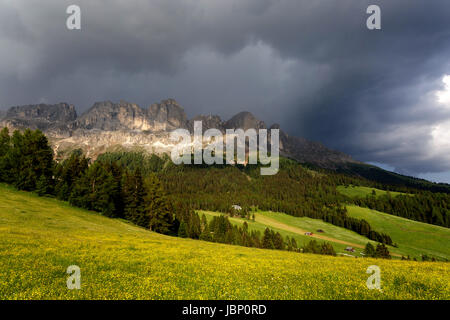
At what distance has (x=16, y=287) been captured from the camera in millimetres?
8961

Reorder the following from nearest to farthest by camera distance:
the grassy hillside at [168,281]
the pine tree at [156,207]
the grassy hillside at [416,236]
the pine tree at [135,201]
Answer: the grassy hillside at [168,281]
the pine tree at [156,207]
the pine tree at [135,201]
the grassy hillside at [416,236]

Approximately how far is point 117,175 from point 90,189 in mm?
14796

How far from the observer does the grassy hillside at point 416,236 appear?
13562 centimetres

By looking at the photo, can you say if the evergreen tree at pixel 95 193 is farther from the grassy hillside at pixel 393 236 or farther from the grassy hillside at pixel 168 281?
the grassy hillside at pixel 393 236

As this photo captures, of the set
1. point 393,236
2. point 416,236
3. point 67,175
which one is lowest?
point 393,236

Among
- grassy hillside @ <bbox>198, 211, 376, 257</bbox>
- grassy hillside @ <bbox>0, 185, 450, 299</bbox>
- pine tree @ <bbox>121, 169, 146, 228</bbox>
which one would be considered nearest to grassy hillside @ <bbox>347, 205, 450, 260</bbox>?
grassy hillside @ <bbox>198, 211, 376, 257</bbox>

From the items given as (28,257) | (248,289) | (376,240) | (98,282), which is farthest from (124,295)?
(376,240)


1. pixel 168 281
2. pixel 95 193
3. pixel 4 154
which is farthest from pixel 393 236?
pixel 4 154

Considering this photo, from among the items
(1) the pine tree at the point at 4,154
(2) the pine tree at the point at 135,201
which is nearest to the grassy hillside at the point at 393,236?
(2) the pine tree at the point at 135,201

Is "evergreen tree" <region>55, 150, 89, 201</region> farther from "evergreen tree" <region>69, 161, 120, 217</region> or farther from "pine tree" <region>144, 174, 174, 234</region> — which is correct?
"pine tree" <region>144, 174, 174, 234</region>

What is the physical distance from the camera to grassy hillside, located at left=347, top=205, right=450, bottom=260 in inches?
5340

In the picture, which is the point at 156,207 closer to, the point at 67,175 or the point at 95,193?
the point at 95,193

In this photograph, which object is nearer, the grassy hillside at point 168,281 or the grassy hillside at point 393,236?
the grassy hillside at point 168,281

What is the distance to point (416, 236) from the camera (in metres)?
155
